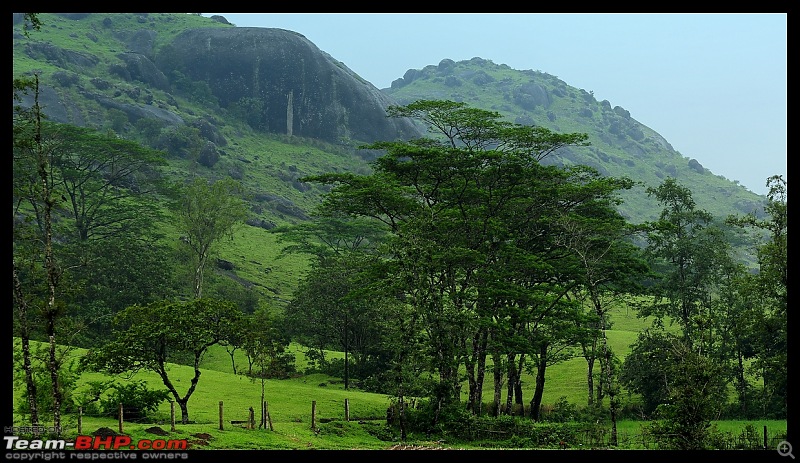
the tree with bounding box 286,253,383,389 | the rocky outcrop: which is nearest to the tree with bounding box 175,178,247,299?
the tree with bounding box 286,253,383,389

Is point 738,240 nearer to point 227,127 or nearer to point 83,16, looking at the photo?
point 227,127

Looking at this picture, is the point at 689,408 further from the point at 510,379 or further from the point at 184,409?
the point at 184,409

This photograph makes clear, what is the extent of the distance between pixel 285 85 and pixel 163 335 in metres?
128

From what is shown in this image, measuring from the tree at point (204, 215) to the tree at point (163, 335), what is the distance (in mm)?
35361

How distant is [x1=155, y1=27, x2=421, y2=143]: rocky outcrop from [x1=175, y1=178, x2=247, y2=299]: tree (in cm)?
8408

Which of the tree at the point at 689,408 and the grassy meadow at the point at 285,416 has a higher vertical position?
the tree at the point at 689,408

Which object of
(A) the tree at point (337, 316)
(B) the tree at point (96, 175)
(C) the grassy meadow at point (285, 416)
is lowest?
(C) the grassy meadow at point (285, 416)

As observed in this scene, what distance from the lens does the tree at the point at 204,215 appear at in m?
68.4

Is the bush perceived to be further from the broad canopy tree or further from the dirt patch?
the broad canopy tree

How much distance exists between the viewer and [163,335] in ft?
104

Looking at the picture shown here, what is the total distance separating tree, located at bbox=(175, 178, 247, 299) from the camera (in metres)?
68.4

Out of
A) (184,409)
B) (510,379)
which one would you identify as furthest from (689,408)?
(184,409)

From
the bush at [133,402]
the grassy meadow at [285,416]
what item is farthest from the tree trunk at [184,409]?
the bush at [133,402]

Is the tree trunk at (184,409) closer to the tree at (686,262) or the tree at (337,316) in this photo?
the tree at (337,316)
